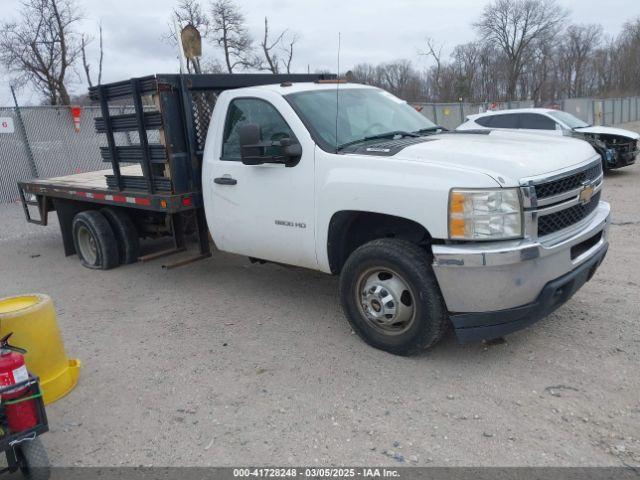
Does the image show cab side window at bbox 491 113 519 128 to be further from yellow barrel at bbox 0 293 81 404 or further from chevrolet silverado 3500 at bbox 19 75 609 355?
yellow barrel at bbox 0 293 81 404

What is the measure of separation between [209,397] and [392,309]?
1442mm

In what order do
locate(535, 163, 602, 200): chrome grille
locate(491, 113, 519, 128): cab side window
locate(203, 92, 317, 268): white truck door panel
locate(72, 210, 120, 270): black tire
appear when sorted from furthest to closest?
locate(491, 113, 519, 128): cab side window → locate(72, 210, 120, 270): black tire → locate(203, 92, 317, 268): white truck door panel → locate(535, 163, 602, 200): chrome grille

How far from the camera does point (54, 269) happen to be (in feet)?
24.3

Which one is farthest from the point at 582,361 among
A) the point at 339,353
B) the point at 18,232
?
the point at 18,232

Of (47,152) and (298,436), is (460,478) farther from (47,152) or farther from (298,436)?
(47,152)

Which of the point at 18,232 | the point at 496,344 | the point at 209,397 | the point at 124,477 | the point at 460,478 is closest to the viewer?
the point at 460,478

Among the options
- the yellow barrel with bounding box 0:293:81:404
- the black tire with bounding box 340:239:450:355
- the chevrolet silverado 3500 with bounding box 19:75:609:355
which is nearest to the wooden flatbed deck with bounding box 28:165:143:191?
the chevrolet silverado 3500 with bounding box 19:75:609:355

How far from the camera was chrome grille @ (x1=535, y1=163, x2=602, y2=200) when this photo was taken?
3.49 m

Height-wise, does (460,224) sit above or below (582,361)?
above

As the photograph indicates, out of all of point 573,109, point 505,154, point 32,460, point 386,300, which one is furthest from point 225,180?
point 573,109

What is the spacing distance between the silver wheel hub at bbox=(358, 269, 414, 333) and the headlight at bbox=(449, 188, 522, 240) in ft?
2.25

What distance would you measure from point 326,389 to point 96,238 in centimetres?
A: 446

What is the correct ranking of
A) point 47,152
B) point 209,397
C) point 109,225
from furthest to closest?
point 47,152 → point 109,225 → point 209,397

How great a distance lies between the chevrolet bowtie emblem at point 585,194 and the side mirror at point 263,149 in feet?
7.04
